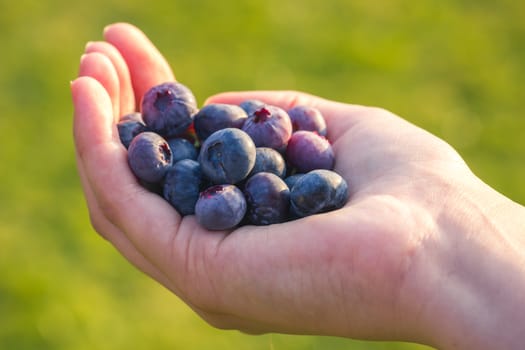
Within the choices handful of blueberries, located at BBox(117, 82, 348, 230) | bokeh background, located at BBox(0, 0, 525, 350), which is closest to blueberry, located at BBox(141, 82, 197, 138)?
handful of blueberries, located at BBox(117, 82, 348, 230)

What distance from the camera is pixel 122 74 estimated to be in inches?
85.3

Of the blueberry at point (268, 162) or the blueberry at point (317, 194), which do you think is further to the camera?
the blueberry at point (268, 162)

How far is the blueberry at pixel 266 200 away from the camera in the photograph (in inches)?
66.7

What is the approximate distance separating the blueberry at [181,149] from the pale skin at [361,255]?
17 cm

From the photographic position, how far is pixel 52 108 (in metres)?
3.43

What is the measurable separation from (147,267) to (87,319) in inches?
33.9

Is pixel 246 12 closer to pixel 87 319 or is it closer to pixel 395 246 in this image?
pixel 87 319

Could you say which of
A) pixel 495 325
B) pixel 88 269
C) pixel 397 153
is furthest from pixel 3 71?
pixel 495 325

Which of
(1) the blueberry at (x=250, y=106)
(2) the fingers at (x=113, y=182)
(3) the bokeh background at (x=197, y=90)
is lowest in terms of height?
(3) the bokeh background at (x=197, y=90)

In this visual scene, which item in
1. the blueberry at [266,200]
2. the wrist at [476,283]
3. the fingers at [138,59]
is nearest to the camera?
the wrist at [476,283]

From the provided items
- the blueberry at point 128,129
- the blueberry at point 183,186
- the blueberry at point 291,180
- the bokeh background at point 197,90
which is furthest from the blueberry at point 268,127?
the bokeh background at point 197,90

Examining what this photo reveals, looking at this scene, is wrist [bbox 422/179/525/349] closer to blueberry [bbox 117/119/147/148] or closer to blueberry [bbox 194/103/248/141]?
blueberry [bbox 194/103/248/141]

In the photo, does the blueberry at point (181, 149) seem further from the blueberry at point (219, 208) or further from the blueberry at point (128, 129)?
the blueberry at point (219, 208)

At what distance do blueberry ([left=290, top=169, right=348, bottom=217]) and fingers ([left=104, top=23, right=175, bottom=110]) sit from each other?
82cm
